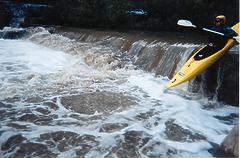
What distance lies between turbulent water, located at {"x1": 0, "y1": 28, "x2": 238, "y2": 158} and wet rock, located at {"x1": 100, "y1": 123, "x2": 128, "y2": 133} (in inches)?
0.6

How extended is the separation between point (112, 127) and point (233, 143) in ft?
6.03

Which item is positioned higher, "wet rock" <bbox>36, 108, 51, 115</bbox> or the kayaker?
the kayaker

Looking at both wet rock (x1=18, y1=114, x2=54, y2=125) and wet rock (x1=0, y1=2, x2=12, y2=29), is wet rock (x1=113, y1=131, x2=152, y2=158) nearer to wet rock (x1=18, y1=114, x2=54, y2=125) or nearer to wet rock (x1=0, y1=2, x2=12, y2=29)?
wet rock (x1=18, y1=114, x2=54, y2=125)

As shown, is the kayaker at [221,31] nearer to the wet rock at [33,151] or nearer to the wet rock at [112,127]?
the wet rock at [112,127]

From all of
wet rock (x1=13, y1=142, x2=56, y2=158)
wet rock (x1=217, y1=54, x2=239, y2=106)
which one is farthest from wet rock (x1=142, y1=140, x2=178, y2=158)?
wet rock (x1=217, y1=54, x2=239, y2=106)

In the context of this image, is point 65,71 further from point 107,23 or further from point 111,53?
point 107,23

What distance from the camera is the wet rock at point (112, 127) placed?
16.0ft

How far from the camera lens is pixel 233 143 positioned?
13.1 ft

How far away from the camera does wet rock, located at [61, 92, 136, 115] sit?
5753 millimetres

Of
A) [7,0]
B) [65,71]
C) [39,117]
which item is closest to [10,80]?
[65,71]

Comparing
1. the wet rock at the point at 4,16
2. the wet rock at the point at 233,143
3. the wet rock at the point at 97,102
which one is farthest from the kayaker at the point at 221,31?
the wet rock at the point at 4,16

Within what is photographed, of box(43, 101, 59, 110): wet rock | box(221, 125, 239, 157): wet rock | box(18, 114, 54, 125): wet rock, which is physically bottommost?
box(18, 114, 54, 125): wet rock

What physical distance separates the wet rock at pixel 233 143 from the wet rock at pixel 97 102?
2.21 m

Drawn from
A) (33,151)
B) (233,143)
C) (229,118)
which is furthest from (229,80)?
(33,151)
